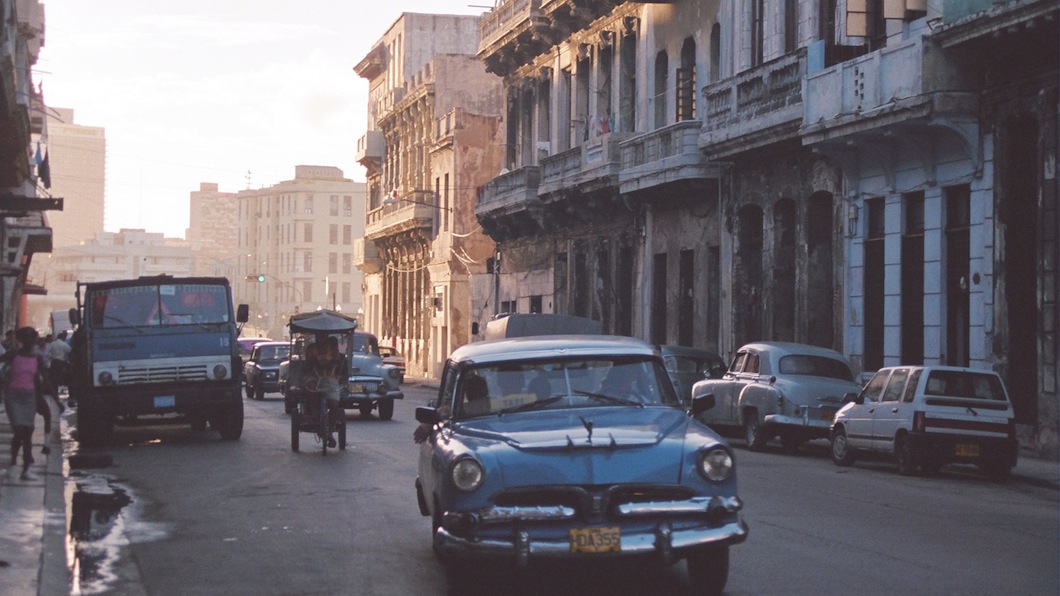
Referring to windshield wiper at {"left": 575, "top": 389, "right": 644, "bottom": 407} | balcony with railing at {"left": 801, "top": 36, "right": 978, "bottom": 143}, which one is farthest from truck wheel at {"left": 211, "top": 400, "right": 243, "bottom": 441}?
windshield wiper at {"left": 575, "top": 389, "right": 644, "bottom": 407}

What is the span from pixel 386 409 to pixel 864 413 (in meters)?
12.6

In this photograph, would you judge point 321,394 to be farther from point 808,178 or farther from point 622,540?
point 808,178

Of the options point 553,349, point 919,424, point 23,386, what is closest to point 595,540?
point 553,349

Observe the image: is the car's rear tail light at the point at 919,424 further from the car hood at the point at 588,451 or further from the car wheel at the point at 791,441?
the car hood at the point at 588,451

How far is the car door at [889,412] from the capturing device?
22141 millimetres

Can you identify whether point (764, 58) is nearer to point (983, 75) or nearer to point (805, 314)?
point (805, 314)

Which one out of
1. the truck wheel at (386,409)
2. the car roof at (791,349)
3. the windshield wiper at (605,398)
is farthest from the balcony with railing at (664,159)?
the windshield wiper at (605,398)

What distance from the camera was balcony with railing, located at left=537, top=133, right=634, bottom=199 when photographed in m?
43.6

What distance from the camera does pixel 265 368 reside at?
Result: 44812 mm

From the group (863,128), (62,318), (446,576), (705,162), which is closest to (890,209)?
(863,128)

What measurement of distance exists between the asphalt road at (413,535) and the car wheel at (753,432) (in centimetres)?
341

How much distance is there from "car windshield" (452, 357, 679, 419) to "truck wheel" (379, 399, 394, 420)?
70.5 ft

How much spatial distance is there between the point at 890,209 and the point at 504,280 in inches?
1178

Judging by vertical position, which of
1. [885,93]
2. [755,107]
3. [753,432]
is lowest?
[753,432]
